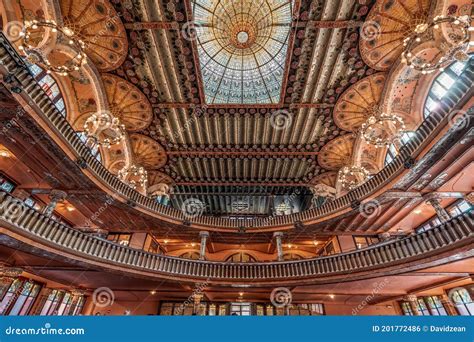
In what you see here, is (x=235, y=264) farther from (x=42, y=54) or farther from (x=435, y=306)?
(x=42, y=54)

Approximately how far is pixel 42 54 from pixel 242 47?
30.3ft

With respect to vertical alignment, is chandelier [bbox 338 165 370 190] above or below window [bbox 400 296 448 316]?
above

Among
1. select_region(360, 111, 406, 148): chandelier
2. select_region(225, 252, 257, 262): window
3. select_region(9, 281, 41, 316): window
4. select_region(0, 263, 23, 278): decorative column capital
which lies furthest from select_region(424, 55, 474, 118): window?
select_region(9, 281, 41, 316): window

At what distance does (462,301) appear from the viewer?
11.1m

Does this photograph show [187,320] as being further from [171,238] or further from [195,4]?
[171,238]

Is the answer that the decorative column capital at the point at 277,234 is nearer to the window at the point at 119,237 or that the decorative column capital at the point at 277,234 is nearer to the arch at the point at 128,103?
the window at the point at 119,237

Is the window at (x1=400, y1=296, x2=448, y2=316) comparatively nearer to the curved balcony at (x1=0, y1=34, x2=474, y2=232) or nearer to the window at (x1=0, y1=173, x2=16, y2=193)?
the curved balcony at (x1=0, y1=34, x2=474, y2=232)

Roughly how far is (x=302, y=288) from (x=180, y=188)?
11982mm

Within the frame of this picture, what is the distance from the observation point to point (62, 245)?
852cm

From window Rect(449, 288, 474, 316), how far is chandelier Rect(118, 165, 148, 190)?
18.5 m

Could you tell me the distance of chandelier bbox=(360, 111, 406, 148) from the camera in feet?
36.3

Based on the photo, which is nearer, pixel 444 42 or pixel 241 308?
pixel 444 42

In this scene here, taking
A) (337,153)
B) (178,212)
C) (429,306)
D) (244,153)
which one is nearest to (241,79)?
(244,153)

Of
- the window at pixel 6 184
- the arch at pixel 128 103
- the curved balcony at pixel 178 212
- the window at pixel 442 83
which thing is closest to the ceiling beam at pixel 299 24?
the arch at pixel 128 103
